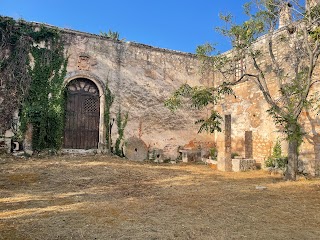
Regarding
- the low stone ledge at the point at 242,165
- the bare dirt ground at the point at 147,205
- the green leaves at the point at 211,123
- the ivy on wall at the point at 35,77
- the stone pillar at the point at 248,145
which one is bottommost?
the bare dirt ground at the point at 147,205

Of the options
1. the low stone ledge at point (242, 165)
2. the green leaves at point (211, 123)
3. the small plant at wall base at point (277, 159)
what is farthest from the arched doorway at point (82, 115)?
the small plant at wall base at point (277, 159)

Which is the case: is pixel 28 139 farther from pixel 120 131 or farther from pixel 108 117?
pixel 120 131

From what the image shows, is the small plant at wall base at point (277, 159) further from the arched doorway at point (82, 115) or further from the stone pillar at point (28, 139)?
the stone pillar at point (28, 139)

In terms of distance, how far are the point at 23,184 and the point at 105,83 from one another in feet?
19.7

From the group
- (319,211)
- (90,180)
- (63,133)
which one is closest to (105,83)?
(63,133)

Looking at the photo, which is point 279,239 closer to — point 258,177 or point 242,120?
point 258,177

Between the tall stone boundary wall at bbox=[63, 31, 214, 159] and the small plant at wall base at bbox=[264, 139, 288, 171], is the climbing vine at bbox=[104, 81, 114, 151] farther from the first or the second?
the small plant at wall base at bbox=[264, 139, 288, 171]

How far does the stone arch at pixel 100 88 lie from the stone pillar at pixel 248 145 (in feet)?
18.4

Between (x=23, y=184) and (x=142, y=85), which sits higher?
(x=142, y=85)

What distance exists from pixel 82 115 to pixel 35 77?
2.19 metres

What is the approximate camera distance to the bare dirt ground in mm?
3209

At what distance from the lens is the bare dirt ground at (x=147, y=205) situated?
3.21 metres

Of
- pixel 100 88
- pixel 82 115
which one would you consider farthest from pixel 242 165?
pixel 82 115

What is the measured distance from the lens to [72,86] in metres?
10.5
